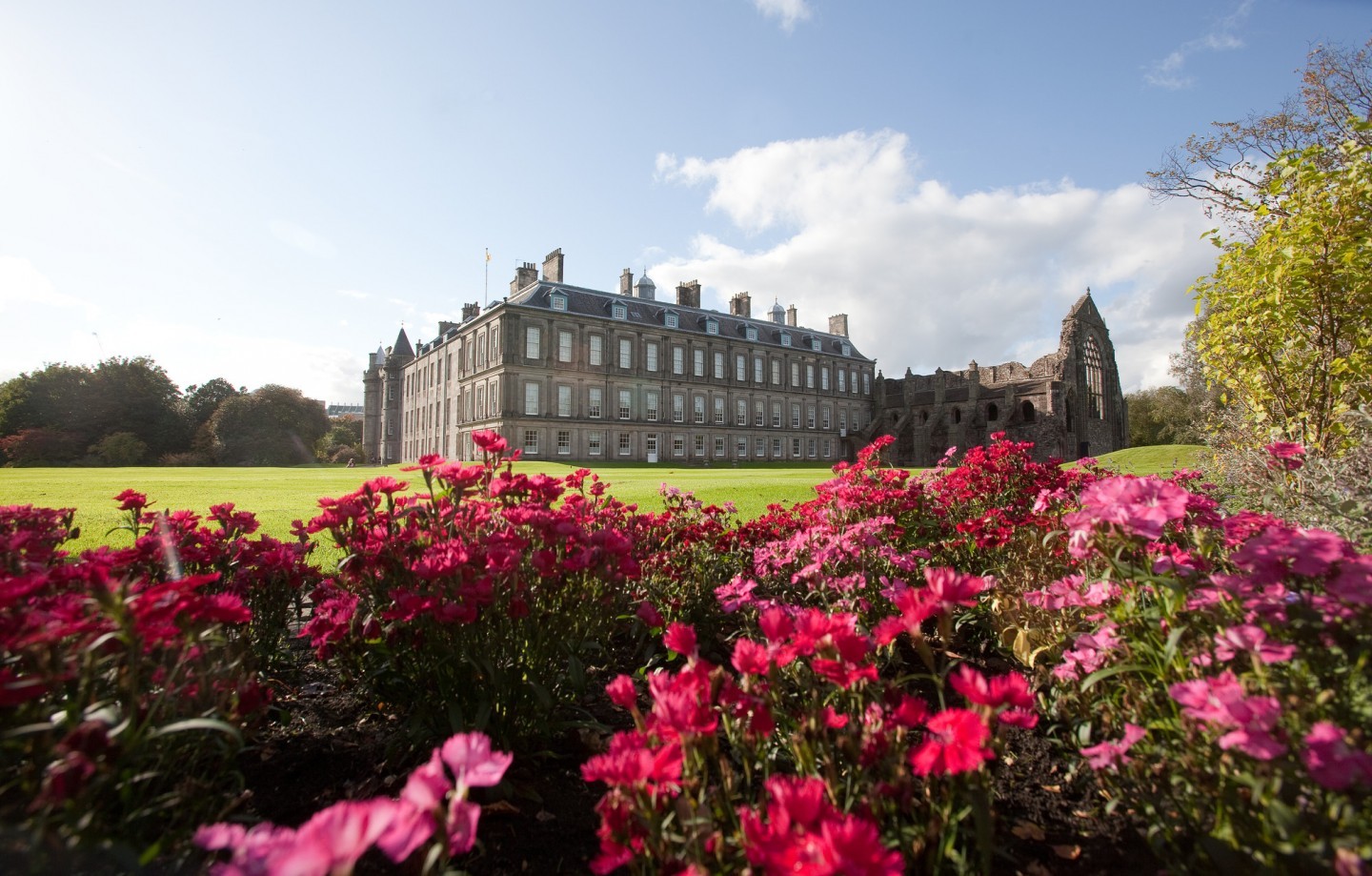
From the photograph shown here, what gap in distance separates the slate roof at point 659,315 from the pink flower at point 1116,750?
35.9 m

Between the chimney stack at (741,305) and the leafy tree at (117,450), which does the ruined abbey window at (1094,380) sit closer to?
the chimney stack at (741,305)

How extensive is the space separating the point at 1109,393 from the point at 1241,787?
4811 cm

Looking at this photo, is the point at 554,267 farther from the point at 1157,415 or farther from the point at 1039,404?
the point at 1157,415

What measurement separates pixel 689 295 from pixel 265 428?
31360mm

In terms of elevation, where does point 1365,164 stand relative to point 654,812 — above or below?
above

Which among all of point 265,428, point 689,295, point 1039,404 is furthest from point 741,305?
point 265,428

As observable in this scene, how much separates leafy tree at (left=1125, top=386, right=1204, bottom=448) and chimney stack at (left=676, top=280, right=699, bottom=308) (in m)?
30.2

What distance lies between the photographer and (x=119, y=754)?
1164 millimetres

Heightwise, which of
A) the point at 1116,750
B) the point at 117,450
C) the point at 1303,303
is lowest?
the point at 1116,750

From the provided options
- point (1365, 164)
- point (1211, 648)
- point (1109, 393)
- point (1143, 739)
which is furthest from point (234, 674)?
point (1109, 393)

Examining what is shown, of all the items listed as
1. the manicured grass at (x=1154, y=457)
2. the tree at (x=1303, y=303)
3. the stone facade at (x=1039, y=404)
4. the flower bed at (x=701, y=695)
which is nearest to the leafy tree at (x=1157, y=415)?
the stone facade at (x=1039, y=404)

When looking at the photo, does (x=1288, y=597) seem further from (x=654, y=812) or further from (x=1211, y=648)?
(x=654, y=812)

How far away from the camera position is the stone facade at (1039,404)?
125 ft

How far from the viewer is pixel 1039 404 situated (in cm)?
3853
